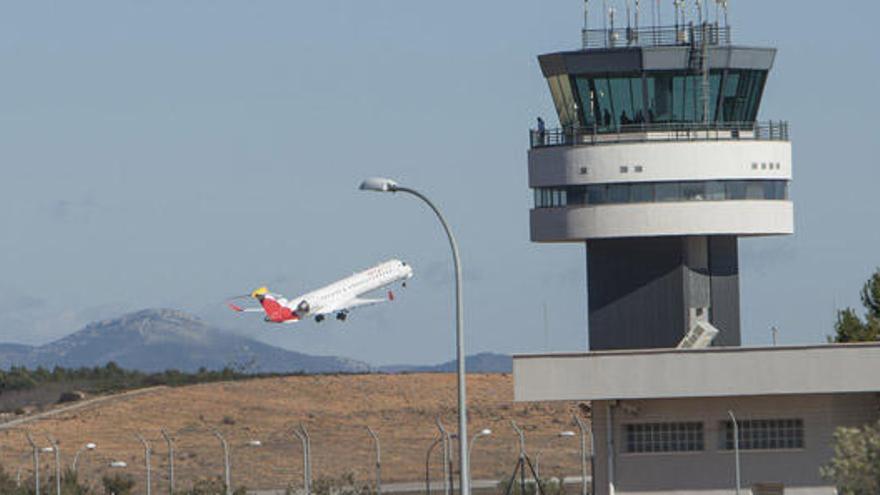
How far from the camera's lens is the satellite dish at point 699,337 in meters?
74.8

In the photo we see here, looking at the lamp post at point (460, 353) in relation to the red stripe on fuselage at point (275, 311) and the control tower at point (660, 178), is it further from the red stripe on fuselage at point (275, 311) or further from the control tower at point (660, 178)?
the red stripe on fuselage at point (275, 311)

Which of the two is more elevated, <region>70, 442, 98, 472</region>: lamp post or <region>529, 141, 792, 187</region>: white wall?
<region>529, 141, 792, 187</region>: white wall

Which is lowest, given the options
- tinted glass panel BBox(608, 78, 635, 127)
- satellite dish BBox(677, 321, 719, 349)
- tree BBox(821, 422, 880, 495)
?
tree BBox(821, 422, 880, 495)

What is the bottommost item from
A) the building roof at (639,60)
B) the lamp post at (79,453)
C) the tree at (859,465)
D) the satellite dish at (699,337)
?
the tree at (859,465)

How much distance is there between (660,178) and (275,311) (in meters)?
75.9

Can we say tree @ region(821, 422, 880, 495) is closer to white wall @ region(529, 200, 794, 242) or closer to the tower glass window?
white wall @ region(529, 200, 794, 242)

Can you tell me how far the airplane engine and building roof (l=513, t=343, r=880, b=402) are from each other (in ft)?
268

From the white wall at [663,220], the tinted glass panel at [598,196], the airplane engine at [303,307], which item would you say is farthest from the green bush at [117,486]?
the tinted glass panel at [598,196]

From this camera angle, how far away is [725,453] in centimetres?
6875

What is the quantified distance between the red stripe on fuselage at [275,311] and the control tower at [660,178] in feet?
231

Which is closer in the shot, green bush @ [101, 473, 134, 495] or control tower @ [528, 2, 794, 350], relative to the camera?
control tower @ [528, 2, 794, 350]

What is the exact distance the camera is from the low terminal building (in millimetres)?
67500

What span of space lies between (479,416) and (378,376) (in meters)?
24.1

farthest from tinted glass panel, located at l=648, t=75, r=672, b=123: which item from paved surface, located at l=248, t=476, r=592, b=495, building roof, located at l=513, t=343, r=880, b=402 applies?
paved surface, located at l=248, t=476, r=592, b=495
